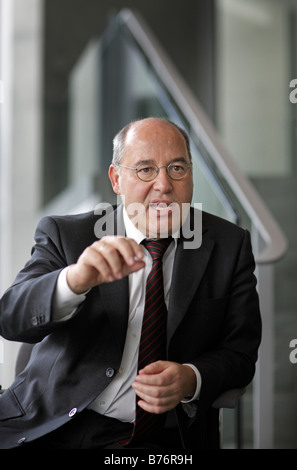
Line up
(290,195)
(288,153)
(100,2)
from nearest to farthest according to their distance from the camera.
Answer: (290,195) < (288,153) < (100,2)

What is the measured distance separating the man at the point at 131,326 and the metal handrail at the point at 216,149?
2.63 ft

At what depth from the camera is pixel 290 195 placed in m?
4.34

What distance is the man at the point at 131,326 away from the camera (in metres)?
1.56

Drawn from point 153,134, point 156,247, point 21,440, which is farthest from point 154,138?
point 21,440

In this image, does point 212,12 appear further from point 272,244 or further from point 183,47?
point 272,244

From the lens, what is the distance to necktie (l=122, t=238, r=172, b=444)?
5.26 ft

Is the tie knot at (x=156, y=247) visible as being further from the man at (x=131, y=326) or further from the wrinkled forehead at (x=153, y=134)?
the wrinkled forehead at (x=153, y=134)

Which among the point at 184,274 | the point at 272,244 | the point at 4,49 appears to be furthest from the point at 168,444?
the point at 4,49

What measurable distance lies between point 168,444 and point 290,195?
2.92 meters

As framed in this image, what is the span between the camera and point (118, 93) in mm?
4387

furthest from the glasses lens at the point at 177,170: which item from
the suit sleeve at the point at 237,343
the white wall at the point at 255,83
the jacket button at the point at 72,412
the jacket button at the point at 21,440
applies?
the white wall at the point at 255,83

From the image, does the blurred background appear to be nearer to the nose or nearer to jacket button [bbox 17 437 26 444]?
the nose

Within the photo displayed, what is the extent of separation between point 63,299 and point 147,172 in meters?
0.39

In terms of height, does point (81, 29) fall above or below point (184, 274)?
above
